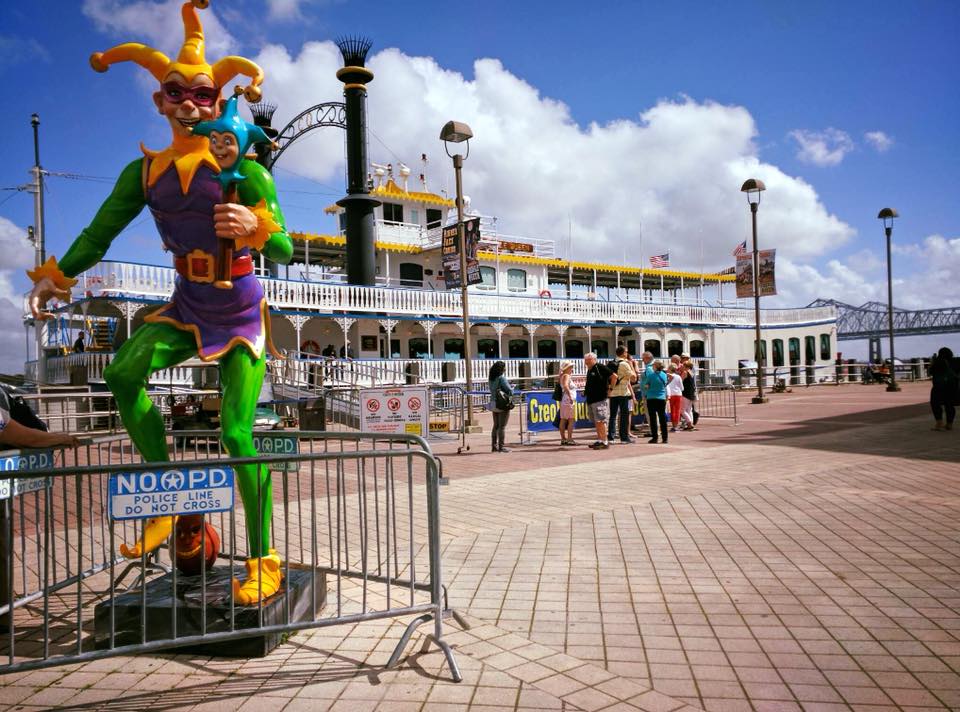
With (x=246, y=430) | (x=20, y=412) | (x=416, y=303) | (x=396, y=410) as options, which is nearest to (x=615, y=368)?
(x=396, y=410)

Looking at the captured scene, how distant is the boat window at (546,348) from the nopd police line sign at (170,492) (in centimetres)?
2897

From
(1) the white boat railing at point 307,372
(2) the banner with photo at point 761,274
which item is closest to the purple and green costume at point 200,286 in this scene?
(1) the white boat railing at point 307,372

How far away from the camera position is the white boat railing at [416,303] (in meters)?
17.0

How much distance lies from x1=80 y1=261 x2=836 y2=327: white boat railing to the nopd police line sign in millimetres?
15871

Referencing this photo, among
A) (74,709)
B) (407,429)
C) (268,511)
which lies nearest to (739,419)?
(407,429)

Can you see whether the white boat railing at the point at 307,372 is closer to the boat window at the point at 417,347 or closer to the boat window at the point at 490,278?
the boat window at the point at 417,347

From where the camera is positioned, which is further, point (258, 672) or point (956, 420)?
point (956, 420)

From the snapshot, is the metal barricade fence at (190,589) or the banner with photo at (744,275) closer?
the metal barricade fence at (190,589)

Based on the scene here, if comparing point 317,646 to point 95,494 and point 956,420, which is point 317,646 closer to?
point 95,494

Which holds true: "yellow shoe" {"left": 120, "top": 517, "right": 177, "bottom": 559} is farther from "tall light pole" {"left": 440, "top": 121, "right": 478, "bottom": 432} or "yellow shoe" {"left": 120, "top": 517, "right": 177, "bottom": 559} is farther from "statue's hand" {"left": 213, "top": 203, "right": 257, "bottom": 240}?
"tall light pole" {"left": 440, "top": 121, "right": 478, "bottom": 432}

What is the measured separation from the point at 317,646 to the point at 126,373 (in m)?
1.78

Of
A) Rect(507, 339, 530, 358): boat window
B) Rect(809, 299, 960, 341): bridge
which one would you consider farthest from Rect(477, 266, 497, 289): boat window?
Rect(809, 299, 960, 341): bridge

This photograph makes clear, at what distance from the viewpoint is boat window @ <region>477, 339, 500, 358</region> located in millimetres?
28719

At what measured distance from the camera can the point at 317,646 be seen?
3.43 m
